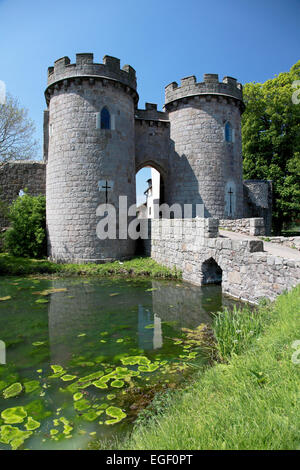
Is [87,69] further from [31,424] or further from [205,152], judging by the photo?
[31,424]

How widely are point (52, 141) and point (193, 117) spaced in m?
6.88

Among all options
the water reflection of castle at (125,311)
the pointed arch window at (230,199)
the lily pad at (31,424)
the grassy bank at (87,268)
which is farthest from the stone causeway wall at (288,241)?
the lily pad at (31,424)

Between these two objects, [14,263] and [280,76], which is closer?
[14,263]

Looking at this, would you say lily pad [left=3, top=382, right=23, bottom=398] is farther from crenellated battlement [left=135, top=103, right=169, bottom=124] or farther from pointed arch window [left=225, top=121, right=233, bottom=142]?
crenellated battlement [left=135, top=103, right=169, bottom=124]

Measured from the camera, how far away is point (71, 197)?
12.0 metres

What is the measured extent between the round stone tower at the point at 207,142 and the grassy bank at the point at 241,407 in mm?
11119

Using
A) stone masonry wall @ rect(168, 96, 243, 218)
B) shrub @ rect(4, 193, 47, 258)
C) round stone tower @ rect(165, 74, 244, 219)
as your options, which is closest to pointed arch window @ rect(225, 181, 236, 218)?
round stone tower @ rect(165, 74, 244, 219)

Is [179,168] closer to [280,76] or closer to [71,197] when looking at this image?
[71,197]

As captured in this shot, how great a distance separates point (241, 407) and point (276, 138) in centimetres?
2120

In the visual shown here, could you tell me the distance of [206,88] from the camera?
14.0 metres

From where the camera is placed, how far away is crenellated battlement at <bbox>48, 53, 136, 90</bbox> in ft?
38.3

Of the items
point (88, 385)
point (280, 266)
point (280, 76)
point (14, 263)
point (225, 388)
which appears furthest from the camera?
point (280, 76)

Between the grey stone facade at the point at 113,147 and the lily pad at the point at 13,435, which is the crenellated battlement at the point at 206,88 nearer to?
the grey stone facade at the point at 113,147

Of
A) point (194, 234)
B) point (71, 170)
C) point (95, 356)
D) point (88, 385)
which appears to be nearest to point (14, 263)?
point (71, 170)
